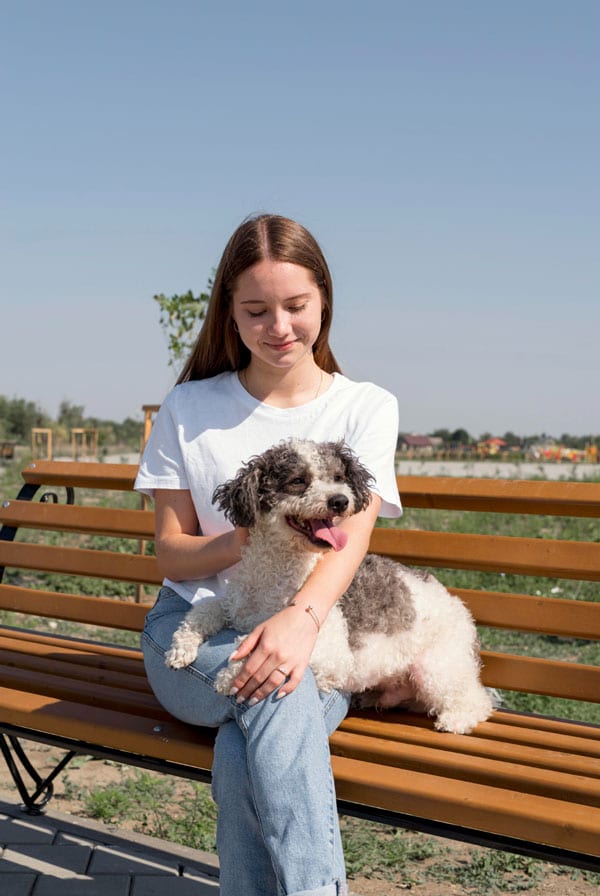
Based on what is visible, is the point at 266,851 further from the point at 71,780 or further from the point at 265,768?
the point at 71,780

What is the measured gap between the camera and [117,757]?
9.71ft

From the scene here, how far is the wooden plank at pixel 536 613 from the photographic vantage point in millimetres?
3068

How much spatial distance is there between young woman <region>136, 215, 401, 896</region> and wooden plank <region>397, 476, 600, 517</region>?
1.41 feet

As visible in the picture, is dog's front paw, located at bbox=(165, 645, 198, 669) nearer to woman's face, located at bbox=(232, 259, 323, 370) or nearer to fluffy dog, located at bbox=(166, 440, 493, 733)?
fluffy dog, located at bbox=(166, 440, 493, 733)

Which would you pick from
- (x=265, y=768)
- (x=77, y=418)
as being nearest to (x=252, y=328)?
(x=265, y=768)

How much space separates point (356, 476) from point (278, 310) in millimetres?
606

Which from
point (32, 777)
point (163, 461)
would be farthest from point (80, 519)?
point (163, 461)

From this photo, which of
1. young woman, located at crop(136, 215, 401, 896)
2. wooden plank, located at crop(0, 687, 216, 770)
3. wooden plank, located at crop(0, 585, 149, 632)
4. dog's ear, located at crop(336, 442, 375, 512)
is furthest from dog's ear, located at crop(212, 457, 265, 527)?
wooden plank, located at crop(0, 585, 149, 632)

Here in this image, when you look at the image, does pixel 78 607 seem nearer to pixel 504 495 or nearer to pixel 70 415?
pixel 504 495

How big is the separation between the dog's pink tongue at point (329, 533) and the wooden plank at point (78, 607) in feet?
4.37

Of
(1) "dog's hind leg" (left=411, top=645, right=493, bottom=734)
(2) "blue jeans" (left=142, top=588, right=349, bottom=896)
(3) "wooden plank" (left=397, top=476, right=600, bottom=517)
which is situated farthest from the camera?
(3) "wooden plank" (left=397, top=476, right=600, bottom=517)

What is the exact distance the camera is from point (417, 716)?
306 cm

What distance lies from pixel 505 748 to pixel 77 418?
25533 millimetres

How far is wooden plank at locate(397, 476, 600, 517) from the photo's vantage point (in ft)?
10.5
